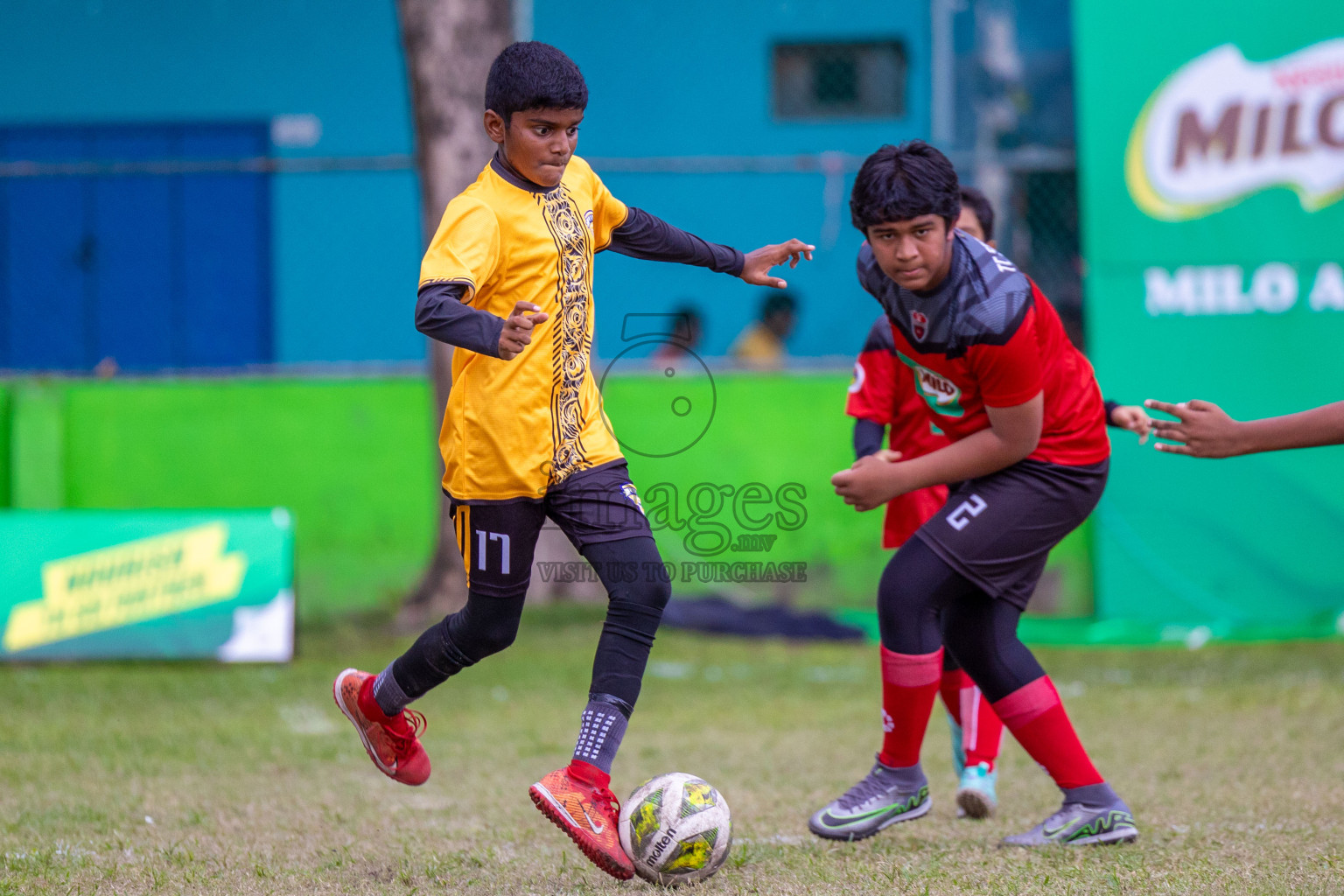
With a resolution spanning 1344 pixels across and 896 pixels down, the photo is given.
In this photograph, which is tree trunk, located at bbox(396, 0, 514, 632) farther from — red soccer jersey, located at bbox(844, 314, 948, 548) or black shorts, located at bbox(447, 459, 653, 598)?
black shorts, located at bbox(447, 459, 653, 598)

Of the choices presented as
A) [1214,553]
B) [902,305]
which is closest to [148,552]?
[902,305]

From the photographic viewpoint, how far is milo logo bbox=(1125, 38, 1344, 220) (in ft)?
28.6

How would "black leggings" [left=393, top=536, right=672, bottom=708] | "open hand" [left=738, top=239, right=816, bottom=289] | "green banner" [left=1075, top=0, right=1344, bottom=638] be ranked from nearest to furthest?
"black leggings" [left=393, top=536, right=672, bottom=708], "open hand" [left=738, top=239, right=816, bottom=289], "green banner" [left=1075, top=0, right=1344, bottom=638]

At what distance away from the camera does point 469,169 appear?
8367mm

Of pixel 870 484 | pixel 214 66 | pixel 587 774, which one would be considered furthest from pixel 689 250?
Answer: pixel 214 66

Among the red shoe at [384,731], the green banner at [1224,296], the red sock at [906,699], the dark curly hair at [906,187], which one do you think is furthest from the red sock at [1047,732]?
the green banner at [1224,296]

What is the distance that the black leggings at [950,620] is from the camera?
12.6 ft

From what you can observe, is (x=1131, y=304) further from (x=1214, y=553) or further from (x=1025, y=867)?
(x=1025, y=867)

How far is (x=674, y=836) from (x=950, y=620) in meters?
1.08

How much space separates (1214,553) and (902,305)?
581cm

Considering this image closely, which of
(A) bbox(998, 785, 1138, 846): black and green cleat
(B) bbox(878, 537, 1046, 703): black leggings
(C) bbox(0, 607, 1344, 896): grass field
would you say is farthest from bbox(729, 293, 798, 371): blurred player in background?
(A) bbox(998, 785, 1138, 846): black and green cleat

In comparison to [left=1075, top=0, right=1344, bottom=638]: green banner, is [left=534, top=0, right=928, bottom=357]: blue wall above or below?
above

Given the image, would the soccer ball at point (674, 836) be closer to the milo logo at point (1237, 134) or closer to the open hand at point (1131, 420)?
the open hand at point (1131, 420)

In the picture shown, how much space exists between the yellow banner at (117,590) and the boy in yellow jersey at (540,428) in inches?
163
